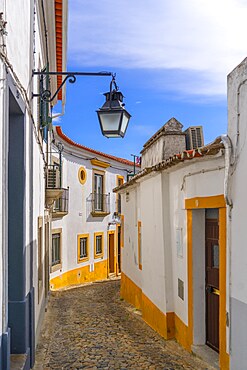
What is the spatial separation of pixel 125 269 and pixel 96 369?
808 cm

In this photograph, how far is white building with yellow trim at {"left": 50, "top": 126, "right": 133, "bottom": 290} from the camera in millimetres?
19000

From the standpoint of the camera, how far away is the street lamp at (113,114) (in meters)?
6.49

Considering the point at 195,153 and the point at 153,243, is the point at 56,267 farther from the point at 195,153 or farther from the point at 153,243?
the point at 195,153

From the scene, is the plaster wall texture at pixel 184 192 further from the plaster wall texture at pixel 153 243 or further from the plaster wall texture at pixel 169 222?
the plaster wall texture at pixel 153 243

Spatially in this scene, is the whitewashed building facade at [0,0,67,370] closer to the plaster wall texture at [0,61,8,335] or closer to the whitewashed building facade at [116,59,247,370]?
the plaster wall texture at [0,61,8,335]

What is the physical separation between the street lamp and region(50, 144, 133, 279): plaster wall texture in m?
11.9

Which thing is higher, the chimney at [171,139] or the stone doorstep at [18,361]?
the chimney at [171,139]

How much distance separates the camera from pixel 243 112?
5105 mm

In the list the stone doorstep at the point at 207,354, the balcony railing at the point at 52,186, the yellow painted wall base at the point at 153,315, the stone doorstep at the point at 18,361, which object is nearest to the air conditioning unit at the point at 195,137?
the yellow painted wall base at the point at 153,315

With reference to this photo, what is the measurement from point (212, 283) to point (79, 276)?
15348 millimetres

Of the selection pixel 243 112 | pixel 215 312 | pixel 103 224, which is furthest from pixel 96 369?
pixel 103 224

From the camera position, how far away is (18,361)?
5.03 meters

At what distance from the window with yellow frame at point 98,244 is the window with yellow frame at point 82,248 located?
3.92 feet

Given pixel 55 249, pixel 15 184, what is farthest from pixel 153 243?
pixel 55 249
